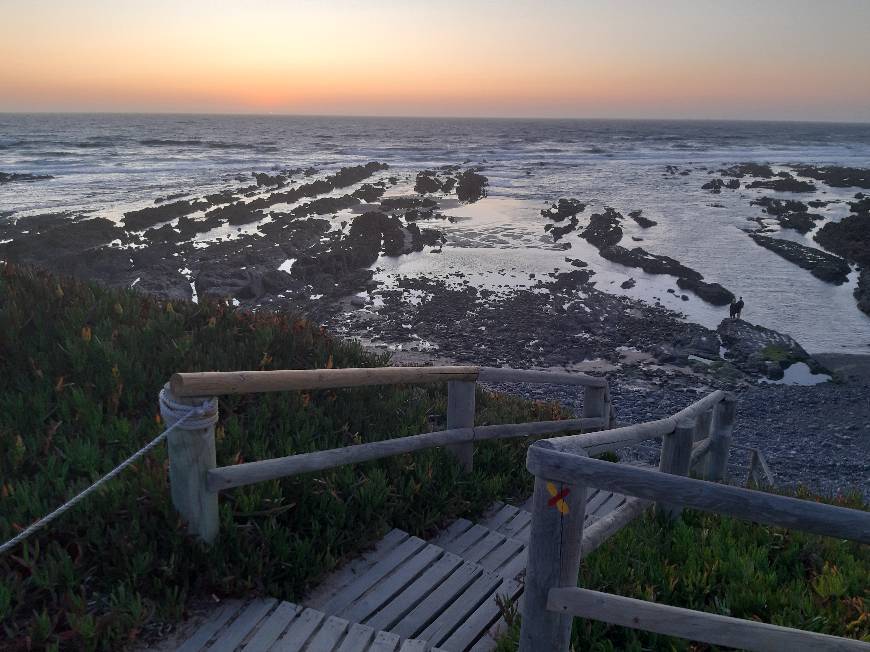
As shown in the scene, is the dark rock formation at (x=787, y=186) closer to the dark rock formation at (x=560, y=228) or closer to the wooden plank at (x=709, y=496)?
the dark rock formation at (x=560, y=228)

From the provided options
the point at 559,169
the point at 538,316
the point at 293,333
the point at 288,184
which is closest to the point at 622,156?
the point at 559,169

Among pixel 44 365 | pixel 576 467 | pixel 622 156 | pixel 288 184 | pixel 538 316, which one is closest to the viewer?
pixel 576 467

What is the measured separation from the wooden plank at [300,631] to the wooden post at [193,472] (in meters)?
0.68

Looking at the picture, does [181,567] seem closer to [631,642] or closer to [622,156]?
[631,642]

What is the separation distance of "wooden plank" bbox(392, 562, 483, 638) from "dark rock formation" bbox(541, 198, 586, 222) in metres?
36.1

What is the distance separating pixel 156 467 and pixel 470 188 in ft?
157

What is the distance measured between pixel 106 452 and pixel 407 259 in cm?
2473

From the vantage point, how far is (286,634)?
2.95 meters

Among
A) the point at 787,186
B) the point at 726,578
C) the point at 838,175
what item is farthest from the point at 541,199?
the point at 726,578

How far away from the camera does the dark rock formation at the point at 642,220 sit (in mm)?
37094

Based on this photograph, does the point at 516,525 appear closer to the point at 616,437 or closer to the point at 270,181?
the point at 616,437

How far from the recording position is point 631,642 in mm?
3086

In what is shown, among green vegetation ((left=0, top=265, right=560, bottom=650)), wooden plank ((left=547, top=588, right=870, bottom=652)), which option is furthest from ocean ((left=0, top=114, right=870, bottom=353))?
wooden plank ((left=547, top=588, right=870, bottom=652))

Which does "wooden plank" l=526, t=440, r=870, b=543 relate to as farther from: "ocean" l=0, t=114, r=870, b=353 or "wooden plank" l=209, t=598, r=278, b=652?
"ocean" l=0, t=114, r=870, b=353
